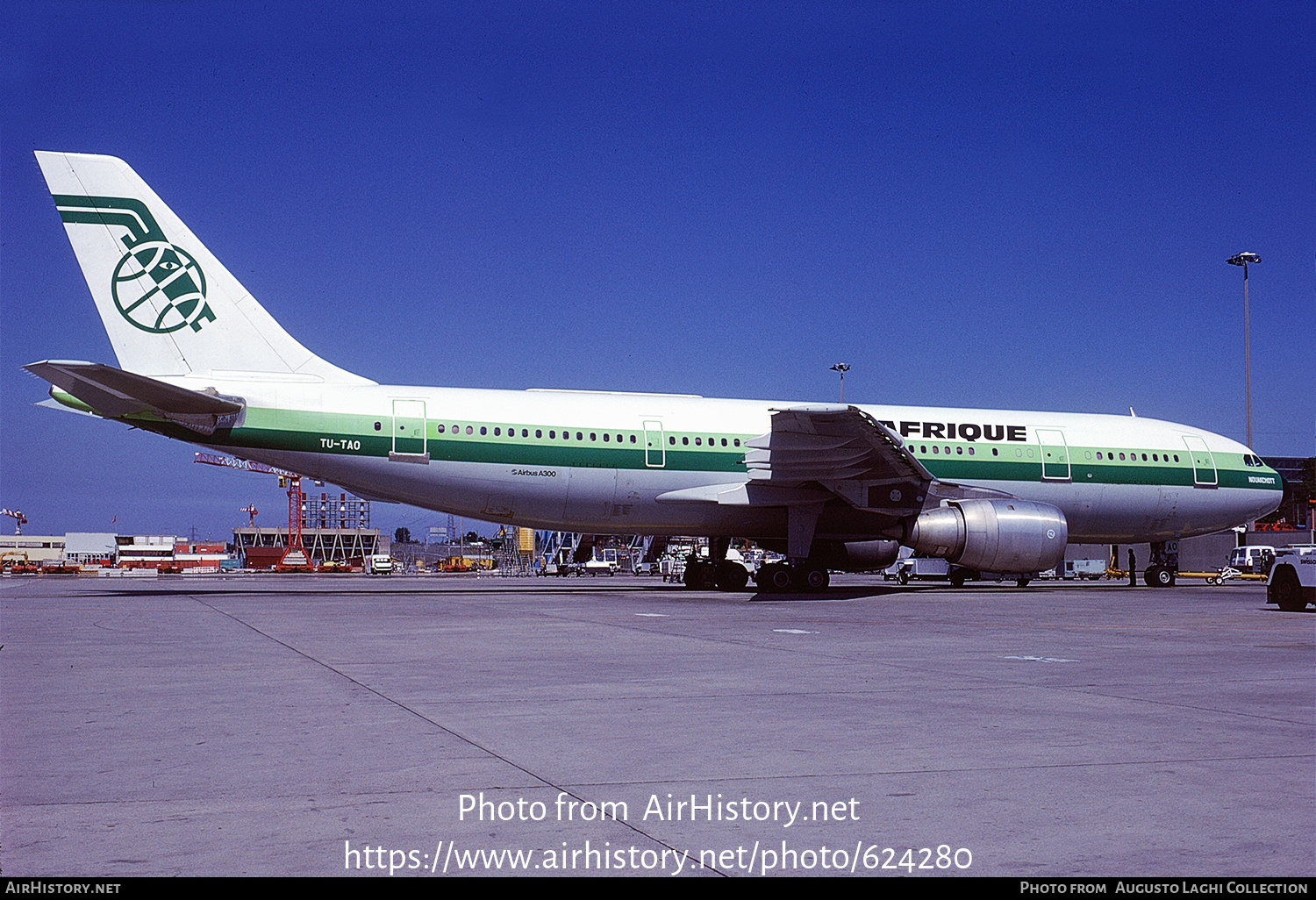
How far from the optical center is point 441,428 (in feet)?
74.4

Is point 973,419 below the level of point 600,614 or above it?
above

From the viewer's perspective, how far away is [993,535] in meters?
22.9

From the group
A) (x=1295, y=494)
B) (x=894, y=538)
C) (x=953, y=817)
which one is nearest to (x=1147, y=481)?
(x=894, y=538)

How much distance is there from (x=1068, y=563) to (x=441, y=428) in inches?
1831

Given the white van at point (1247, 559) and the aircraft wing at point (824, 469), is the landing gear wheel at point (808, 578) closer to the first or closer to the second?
the aircraft wing at point (824, 469)

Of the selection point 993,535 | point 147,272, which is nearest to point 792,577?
point 993,535

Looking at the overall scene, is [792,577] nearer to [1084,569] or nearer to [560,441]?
[560,441]

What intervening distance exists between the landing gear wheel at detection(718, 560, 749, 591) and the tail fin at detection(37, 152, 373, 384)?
11545mm

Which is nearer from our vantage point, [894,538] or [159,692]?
[159,692]

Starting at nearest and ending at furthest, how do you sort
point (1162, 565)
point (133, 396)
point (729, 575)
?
point (133, 396)
point (729, 575)
point (1162, 565)

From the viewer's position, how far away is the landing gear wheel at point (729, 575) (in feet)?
90.8

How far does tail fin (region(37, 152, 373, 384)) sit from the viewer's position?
70.3 feet

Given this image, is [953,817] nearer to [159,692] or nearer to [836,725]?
[836,725]

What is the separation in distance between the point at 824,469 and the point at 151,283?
14.3 m
